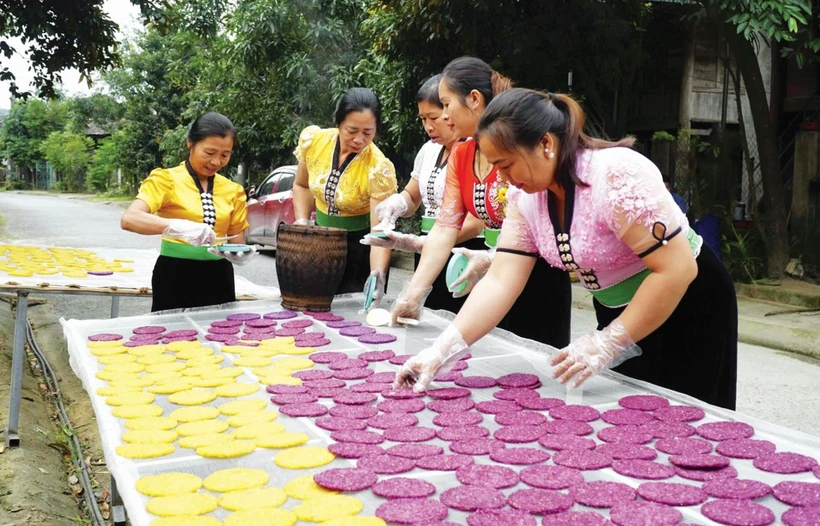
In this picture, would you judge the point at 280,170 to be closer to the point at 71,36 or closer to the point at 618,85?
the point at 71,36

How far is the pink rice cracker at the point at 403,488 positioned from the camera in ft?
4.73

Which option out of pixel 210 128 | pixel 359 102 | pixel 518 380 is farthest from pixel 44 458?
pixel 518 380

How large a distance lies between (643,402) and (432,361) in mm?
545

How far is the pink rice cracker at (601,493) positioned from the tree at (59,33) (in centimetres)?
689

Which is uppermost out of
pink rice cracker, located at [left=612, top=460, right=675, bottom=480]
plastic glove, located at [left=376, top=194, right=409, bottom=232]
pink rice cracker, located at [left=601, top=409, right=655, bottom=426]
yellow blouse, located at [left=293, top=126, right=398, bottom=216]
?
yellow blouse, located at [left=293, top=126, right=398, bottom=216]

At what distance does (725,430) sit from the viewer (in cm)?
176

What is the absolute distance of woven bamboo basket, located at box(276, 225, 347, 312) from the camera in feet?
10.4

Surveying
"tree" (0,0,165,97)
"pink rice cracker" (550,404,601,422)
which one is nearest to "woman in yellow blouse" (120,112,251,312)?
"pink rice cracker" (550,404,601,422)

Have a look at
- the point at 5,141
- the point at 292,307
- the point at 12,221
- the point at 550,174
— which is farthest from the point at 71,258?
the point at 5,141

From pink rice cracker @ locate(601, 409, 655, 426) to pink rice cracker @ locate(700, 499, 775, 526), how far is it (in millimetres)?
447

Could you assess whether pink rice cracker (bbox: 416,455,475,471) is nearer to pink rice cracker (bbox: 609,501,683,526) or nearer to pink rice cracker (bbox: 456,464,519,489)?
pink rice cracker (bbox: 456,464,519,489)

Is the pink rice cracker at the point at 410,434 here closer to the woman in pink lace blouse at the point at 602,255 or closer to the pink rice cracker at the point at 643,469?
the woman in pink lace blouse at the point at 602,255

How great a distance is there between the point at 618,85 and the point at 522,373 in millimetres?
8641

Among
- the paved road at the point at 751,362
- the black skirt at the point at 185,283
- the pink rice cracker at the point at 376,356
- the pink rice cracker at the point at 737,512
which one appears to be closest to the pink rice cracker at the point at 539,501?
the pink rice cracker at the point at 737,512
